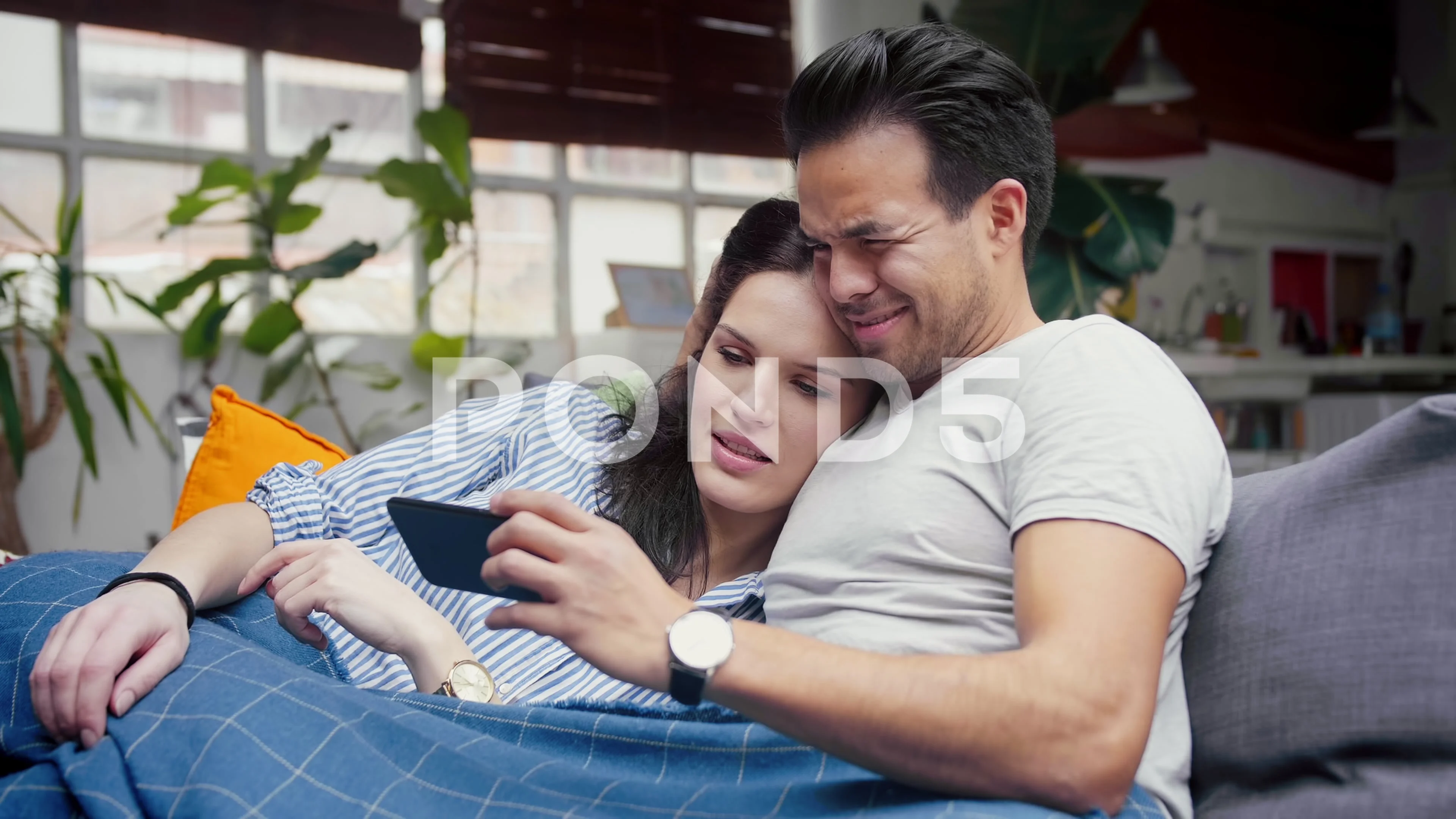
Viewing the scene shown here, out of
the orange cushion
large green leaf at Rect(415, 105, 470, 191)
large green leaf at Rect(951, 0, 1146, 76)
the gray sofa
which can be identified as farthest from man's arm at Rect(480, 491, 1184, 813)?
large green leaf at Rect(951, 0, 1146, 76)

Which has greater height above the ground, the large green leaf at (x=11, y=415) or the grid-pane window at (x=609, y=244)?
the grid-pane window at (x=609, y=244)

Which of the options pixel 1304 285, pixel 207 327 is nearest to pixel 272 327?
pixel 207 327

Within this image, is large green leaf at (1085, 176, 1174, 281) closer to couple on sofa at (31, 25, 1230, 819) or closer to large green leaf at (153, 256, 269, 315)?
couple on sofa at (31, 25, 1230, 819)

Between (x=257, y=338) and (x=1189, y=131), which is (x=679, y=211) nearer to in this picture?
(x=257, y=338)

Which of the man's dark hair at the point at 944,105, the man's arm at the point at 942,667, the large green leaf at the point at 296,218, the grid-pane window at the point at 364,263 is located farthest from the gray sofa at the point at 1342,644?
the grid-pane window at the point at 364,263

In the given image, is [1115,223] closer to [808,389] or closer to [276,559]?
[808,389]

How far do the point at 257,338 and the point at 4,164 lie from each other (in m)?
0.92

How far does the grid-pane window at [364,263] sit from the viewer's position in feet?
11.9

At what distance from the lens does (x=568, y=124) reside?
409cm

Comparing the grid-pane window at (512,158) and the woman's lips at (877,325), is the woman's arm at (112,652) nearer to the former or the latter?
the woman's lips at (877,325)

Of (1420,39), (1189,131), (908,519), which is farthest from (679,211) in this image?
(1420,39)

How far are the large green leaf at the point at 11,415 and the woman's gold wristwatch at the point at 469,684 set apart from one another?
7.47ft

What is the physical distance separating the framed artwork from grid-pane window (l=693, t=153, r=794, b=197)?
516 millimetres

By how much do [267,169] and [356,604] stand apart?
2945 mm
